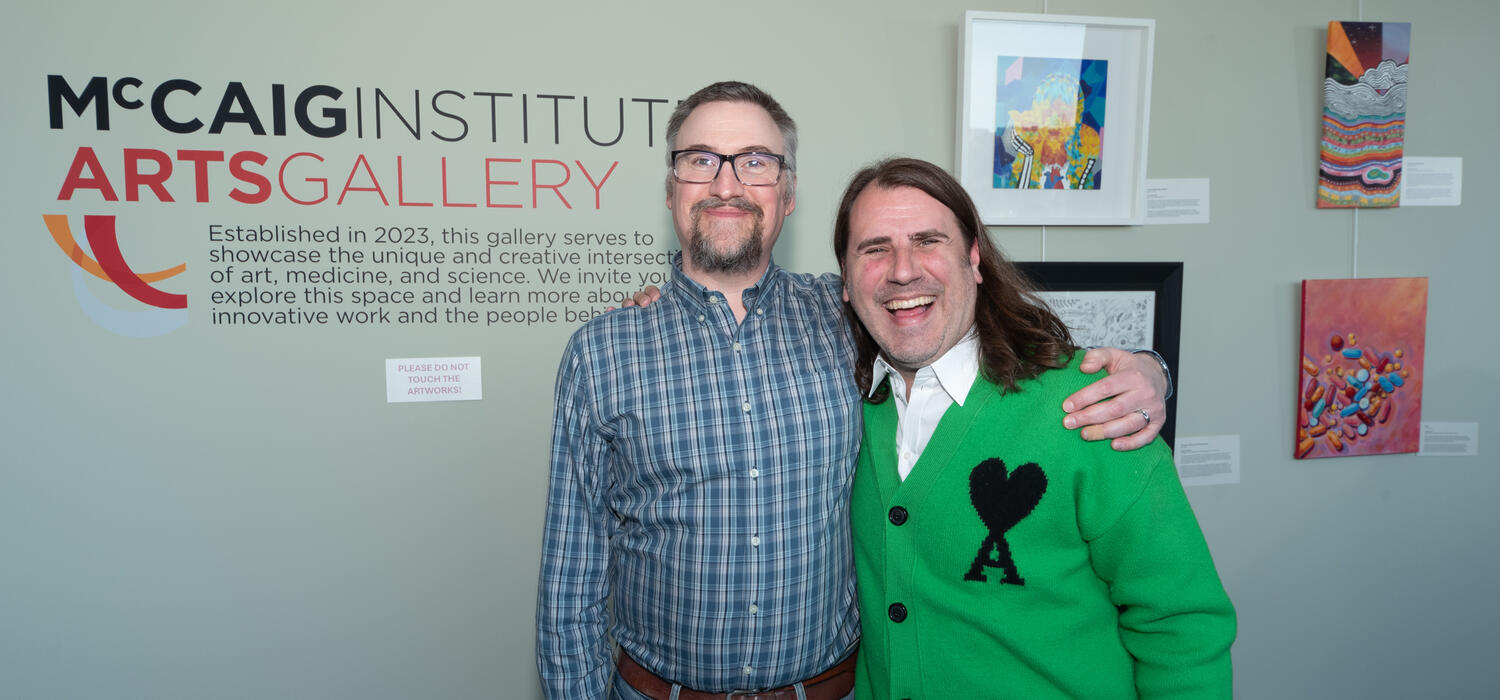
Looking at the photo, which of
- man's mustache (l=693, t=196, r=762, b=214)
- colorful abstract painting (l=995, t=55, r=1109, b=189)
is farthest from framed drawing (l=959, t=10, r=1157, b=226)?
man's mustache (l=693, t=196, r=762, b=214)

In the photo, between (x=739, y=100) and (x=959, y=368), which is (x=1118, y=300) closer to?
(x=959, y=368)

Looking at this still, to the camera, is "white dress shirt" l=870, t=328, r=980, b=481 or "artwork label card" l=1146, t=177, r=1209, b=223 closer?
"white dress shirt" l=870, t=328, r=980, b=481

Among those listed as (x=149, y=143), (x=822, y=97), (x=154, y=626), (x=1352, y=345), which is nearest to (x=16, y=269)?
(x=149, y=143)

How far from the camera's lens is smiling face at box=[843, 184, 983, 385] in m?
1.30

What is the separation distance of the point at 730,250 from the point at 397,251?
3.25 feet

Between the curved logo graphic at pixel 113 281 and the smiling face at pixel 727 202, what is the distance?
1.34m

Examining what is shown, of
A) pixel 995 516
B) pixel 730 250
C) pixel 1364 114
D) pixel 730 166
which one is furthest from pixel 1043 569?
pixel 1364 114

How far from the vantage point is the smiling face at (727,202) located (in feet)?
4.67

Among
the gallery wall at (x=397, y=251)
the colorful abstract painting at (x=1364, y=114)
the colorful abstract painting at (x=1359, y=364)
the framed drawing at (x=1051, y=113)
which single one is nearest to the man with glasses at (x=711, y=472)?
the gallery wall at (x=397, y=251)

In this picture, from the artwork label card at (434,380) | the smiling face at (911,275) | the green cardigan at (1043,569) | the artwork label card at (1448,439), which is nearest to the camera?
the green cardigan at (1043,569)

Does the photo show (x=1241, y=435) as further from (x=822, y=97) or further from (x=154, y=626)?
(x=154, y=626)

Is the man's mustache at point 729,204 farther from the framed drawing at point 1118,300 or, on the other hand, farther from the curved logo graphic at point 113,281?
the curved logo graphic at point 113,281

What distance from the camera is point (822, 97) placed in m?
2.07

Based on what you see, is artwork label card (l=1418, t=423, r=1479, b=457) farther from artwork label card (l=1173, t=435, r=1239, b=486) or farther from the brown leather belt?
the brown leather belt
